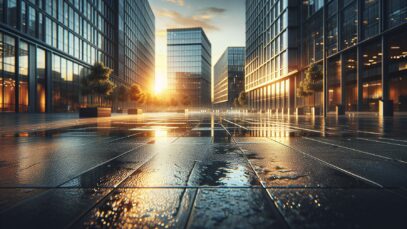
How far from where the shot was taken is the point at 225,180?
2803 millimetres

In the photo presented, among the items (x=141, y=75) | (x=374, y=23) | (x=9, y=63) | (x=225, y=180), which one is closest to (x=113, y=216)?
(x=225, y=180)

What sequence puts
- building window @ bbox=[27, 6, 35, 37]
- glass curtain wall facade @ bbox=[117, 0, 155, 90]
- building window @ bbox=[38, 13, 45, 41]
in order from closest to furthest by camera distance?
building window @ bbox=[27, 6, 35, 37], building window @ bbox=[38, 13, 45, 41], glass curtain wall facade @ bbox=[117, 0, 155, 90]

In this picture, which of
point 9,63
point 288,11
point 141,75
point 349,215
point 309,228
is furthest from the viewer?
point 141,75

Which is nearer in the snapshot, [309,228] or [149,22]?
[309,228]

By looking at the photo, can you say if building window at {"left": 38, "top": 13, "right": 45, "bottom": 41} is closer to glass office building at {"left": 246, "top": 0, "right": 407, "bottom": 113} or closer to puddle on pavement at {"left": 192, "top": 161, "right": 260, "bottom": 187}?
glass office building at {"left": 246, "top": 0, "right": 407, "bottom": 113}

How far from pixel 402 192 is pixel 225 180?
5.31 ft

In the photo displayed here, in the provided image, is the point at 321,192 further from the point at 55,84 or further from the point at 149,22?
the point at 149,22

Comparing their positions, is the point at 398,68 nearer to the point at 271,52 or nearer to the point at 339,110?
the point at 339,110

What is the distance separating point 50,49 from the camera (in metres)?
35.2

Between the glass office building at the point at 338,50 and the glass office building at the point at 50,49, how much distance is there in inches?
1260

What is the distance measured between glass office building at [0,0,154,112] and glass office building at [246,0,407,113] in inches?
1260

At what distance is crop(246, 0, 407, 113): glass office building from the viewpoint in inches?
1153

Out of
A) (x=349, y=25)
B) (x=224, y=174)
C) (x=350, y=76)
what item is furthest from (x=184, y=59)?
(x=224, y=174)

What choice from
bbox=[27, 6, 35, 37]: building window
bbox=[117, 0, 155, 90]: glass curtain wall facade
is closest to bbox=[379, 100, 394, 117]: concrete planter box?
bbox=[27, 6, 35, 37]: building window
